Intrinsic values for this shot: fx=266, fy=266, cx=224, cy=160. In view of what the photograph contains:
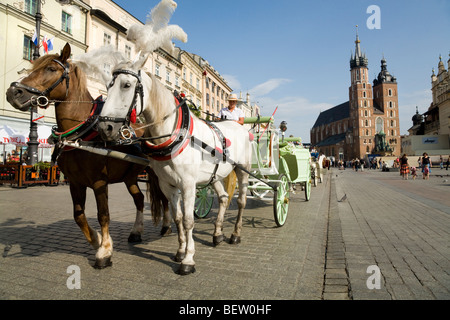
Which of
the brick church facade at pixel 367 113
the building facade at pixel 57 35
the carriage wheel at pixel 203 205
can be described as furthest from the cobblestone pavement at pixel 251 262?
the brick church facade at pixel 367 113

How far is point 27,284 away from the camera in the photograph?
110 inches

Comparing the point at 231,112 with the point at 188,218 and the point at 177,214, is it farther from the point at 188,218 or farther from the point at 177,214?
the point at 188,218

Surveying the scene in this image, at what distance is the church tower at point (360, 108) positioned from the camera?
88875 millimetres

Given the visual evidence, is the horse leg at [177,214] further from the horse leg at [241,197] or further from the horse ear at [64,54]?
the horse ear at [64,54]

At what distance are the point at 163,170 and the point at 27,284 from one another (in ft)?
5.97

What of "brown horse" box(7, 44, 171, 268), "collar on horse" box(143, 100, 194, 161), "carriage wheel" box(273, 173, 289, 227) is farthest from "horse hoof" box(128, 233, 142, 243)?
"carriage wheel" box(273, 173, 289, 227)

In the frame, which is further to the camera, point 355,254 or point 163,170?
point 355,254

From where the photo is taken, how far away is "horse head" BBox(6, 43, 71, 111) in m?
2.84

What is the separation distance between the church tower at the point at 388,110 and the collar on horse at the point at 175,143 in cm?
10176

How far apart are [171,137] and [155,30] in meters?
1.12
